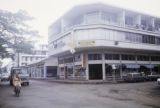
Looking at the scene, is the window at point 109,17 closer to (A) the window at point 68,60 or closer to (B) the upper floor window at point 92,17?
(B) the upper floor window at point 92,17

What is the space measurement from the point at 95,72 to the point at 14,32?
47.0 feet

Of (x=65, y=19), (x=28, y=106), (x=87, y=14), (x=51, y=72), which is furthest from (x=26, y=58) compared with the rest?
(x=28, y=106)

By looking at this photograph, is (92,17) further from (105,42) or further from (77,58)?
(77,58)

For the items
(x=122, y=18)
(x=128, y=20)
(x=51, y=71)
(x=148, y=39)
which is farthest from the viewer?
(x=51, y=71)

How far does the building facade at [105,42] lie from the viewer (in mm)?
33250

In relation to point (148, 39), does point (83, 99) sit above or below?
below

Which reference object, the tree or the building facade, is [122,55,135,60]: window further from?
the tree

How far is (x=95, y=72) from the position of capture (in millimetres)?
34812

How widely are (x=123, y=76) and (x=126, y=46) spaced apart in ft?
18.0

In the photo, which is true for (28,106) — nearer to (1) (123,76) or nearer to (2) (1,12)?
(2) (1,12)

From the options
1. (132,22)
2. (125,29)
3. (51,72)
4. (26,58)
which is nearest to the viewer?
(125,29)

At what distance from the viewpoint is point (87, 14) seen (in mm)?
36594

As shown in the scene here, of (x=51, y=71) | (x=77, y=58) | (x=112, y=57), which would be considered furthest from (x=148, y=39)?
(x=51, y=71)

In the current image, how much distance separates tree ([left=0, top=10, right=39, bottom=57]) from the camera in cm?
2827
